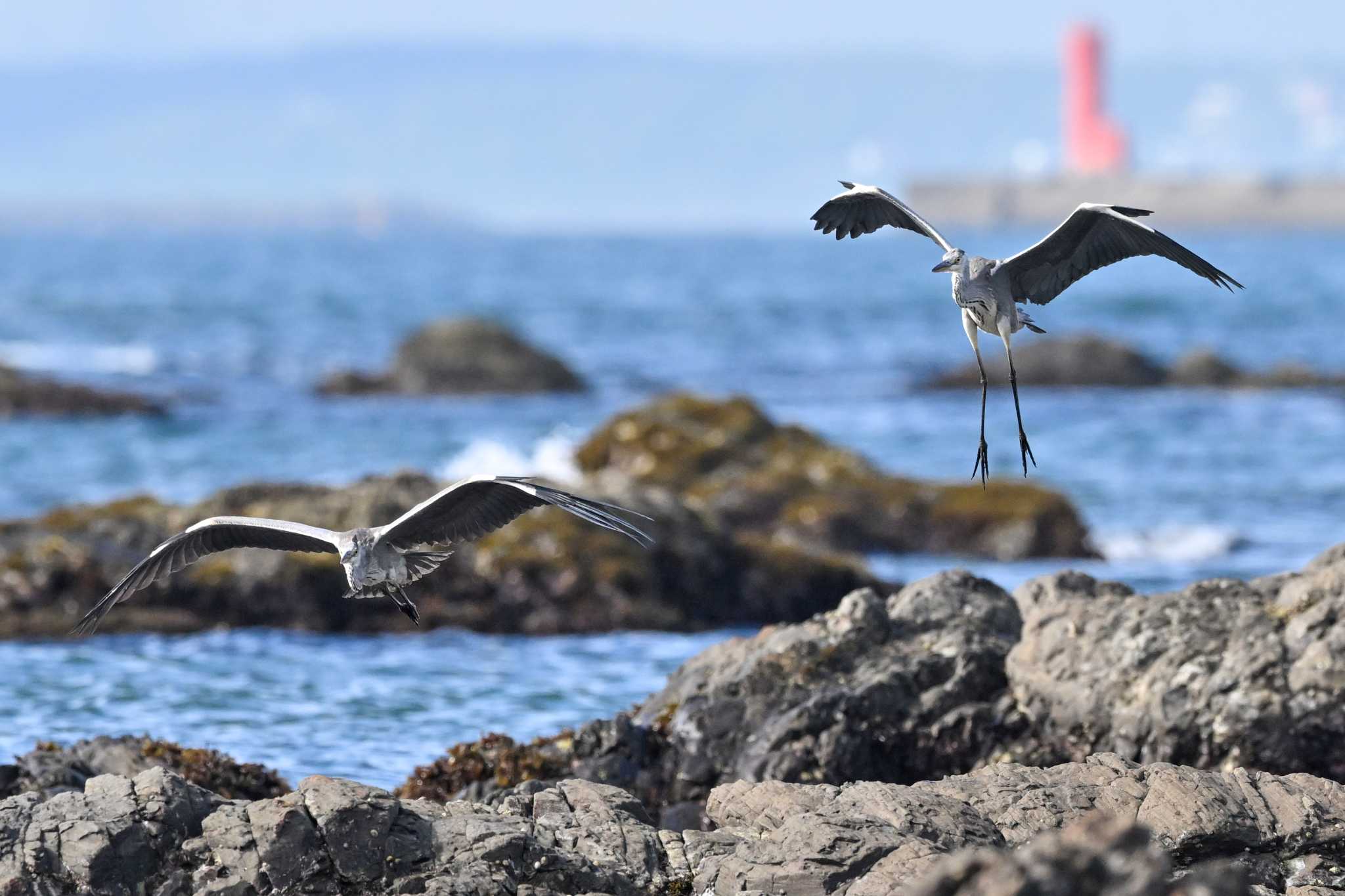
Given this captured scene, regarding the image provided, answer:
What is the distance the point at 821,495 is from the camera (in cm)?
2106

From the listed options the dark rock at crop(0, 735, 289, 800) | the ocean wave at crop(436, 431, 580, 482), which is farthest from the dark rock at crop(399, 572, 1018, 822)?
the ocean wave at crop(436, 431, 580, 482)

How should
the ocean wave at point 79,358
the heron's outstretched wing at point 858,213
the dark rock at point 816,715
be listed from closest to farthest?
the heron's outstretched wing at point 858,213, the dark rock at point 816,715, the ocean wave at point 79,358

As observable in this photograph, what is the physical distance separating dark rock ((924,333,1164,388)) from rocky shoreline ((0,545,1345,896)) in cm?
2572

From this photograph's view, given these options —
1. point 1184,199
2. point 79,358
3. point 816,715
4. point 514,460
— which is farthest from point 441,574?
point 1184,199

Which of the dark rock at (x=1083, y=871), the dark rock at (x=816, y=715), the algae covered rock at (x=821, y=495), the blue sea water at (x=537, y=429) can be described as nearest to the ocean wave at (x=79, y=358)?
the blue sea water at (x=537, y=429)

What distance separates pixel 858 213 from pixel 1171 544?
1212 cm

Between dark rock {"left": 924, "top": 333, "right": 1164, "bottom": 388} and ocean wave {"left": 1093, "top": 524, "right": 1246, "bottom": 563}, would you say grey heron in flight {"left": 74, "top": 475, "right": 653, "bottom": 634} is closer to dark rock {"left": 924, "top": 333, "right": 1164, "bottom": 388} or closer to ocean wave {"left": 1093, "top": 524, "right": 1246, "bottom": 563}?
ocean wave {"left": 1093, "top": 524, "right": 1246, "bottom": 563}

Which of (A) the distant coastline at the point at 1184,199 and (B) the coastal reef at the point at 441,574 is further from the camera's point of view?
(A) the distant coastline at the point at 1184,199

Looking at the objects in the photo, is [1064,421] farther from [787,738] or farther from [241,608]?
[787,738]

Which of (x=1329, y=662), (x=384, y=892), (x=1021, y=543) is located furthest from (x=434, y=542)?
(x=1021, y=543)

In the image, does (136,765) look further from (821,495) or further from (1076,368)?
(1076,368)

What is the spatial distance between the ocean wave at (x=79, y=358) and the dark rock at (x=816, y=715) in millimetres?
31987

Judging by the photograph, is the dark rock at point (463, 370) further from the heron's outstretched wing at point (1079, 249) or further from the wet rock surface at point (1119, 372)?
the heron's outstretched wing at point (1079, 249)

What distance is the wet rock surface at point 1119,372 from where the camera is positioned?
123ft
